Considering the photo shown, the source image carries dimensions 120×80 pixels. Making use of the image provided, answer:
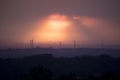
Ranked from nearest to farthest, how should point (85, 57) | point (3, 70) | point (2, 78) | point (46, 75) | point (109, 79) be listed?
point (109, 79)
point (46, 75)
point (2, 78)
point (3, 70)
point (85, 57)

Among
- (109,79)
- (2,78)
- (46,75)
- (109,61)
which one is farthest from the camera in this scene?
(109,61)

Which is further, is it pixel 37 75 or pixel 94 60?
pixel 94 60

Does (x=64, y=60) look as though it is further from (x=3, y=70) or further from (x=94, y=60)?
(x=3, y=70)

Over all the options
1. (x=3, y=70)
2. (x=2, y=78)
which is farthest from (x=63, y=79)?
(x=3, y=70)

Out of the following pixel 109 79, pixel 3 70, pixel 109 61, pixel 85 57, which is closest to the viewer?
pixel 109 79

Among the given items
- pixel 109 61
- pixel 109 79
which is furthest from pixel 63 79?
pixel 109 61

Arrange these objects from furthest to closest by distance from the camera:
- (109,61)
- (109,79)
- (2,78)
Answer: (109,61) → (2,78) → (109,79)

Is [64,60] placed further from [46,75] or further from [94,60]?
[46,75]

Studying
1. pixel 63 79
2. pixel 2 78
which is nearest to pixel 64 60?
pixel 2 78

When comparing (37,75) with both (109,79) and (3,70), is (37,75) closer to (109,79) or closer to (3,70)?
(109,79)

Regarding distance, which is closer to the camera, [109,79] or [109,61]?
[109,79]
